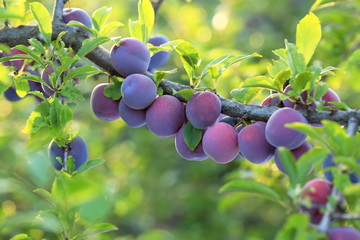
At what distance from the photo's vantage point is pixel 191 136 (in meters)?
0.87

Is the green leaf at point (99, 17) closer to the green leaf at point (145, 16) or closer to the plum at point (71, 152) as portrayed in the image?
the green leaf at point (145, 16)

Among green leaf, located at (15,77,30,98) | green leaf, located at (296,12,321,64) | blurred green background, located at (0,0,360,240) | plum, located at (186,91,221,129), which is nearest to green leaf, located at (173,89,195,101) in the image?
plum, located at (186,91,221,129)

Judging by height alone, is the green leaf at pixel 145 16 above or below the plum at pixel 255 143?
above

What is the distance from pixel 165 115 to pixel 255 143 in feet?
0.68

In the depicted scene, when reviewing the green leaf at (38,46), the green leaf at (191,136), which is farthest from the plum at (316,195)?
the green leaf at (38,46)

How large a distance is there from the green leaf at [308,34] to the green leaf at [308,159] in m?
0.30

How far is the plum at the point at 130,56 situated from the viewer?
2.83ft

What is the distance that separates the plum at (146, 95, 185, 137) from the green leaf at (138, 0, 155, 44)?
0.18 metres

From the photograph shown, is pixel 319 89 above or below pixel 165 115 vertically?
above

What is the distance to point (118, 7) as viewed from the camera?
281 cm

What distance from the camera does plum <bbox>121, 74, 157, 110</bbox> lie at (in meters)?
0.84

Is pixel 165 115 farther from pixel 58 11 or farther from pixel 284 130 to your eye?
pixel 58 11

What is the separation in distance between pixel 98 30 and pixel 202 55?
0.96m

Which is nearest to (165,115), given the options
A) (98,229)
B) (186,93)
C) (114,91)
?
(186,93)
